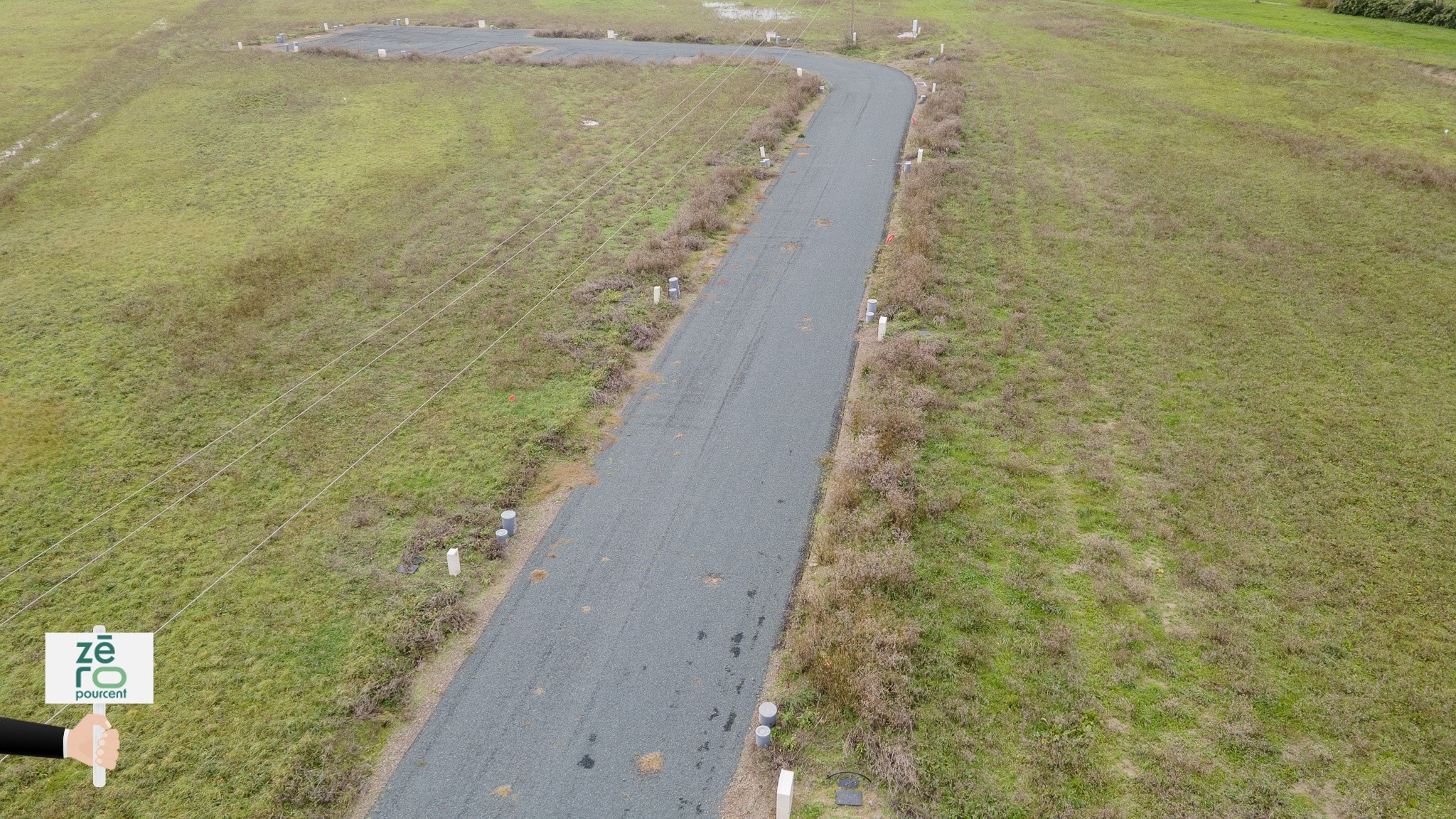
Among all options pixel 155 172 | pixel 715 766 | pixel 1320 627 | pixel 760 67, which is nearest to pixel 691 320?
pixel 715 766

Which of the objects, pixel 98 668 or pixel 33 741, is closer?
pixel 33 741

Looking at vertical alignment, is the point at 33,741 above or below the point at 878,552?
above

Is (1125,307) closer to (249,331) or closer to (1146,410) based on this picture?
(1146,410)

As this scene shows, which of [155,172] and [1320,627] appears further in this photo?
[155,172]

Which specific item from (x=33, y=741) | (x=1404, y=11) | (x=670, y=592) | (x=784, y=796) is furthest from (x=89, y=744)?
(x=1404, y=11)

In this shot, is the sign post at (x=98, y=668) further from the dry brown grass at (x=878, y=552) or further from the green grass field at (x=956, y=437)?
the dry brown grass at (x=878, y=552)

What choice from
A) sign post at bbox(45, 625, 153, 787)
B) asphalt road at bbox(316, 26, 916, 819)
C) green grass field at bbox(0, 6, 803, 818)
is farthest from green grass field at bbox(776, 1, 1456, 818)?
sign post at bbox(45, 625, 153, 787)

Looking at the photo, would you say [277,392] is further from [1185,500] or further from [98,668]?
[1185,500]
